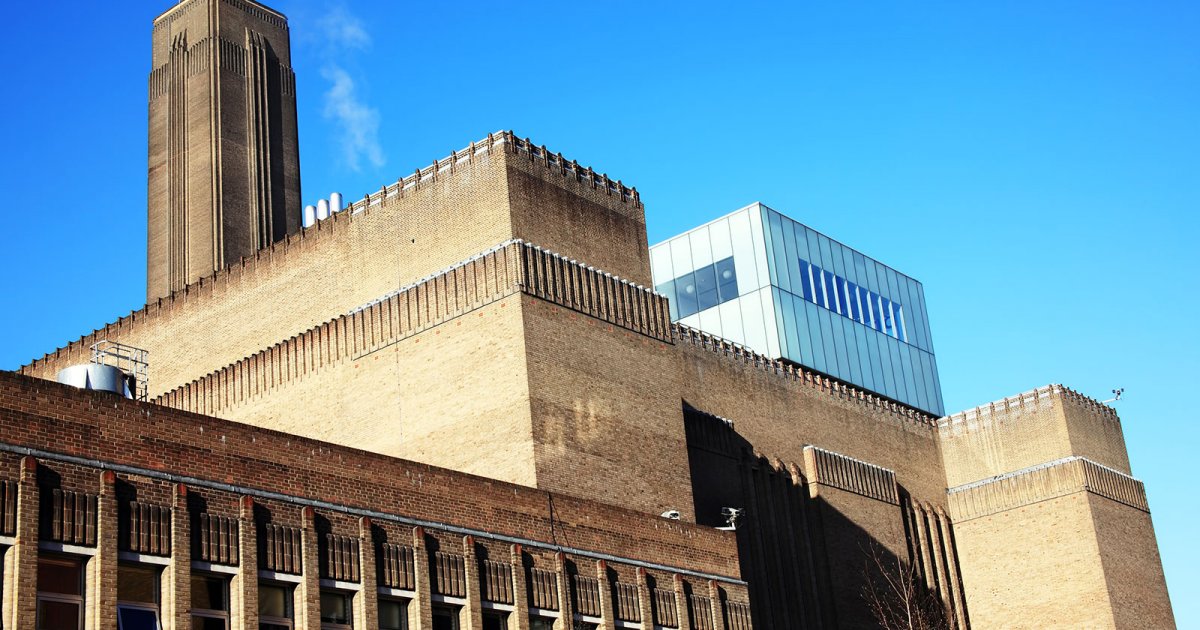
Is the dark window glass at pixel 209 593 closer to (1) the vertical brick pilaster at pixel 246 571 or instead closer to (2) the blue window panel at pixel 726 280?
(1) the vertical brick pilaster at pixel 246 571

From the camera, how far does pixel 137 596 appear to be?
25234 mm

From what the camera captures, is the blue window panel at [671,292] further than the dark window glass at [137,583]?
Yes

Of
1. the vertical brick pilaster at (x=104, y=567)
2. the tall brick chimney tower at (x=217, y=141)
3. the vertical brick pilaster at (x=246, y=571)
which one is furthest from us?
the tall brick chimney tower at (x=217, y=141)

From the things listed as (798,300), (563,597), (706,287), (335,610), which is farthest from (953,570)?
(335,610)

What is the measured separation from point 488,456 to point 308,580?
1235 cm

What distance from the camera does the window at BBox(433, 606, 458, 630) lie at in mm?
30641

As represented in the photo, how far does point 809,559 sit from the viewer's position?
54562mm

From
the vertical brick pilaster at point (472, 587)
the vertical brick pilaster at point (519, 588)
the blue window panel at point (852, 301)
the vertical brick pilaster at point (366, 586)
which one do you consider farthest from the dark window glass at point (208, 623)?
the blue window panel at point (852, 301)

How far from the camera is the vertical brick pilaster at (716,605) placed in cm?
3788

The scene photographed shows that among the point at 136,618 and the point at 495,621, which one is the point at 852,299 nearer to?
the point at 495,621

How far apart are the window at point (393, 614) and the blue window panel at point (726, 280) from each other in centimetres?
4376

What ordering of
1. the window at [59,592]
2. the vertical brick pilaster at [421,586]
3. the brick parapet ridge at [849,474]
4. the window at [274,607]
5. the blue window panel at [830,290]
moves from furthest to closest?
1. the blue window panel at [830,290]
2. the brick parapet ridge at [849,474]
3. the vertical brick pilaster at [421,586]
4. the window at [274,607]
5. the window at [59,592]

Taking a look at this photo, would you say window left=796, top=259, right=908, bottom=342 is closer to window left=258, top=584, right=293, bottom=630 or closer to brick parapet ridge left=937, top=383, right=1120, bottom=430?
brick parapet ridge left=937, top=383, right=1120, bottom=430

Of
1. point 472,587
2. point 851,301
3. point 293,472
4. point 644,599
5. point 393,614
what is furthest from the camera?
point 851,301
